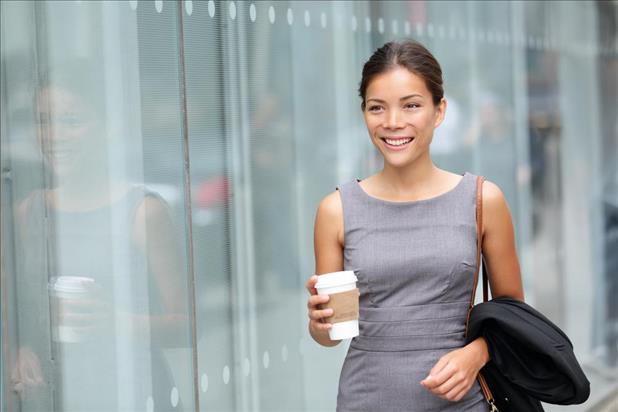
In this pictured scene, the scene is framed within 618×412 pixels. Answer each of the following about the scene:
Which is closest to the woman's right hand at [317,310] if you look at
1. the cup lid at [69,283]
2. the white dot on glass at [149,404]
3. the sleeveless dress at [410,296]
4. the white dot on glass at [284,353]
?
the sleeveless dress at [410,296]

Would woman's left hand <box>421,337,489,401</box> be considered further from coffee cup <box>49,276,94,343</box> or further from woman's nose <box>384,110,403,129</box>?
coffee cup <box>49,276,94,343</box>

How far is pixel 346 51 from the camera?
4.62m

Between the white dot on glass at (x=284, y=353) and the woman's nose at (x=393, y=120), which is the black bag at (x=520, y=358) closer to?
the woman's nose at (x=393, y=120)

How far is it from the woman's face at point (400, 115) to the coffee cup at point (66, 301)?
3.53 ft

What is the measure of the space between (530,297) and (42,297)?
155 inches

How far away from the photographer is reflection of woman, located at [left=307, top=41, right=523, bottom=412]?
106 inches

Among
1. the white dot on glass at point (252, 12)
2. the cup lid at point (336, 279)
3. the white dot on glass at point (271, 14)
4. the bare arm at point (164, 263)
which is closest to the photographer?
the cup lid at point (336, 279)

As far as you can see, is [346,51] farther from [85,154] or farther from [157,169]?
[85,154]

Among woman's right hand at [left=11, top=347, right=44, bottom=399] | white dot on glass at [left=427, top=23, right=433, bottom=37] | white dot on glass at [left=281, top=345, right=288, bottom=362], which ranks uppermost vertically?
white dot on glass at [left=427, top=23, right=433, bottom=37]

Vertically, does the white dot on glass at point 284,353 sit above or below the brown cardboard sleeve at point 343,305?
below

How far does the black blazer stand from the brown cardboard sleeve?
369 millimetres

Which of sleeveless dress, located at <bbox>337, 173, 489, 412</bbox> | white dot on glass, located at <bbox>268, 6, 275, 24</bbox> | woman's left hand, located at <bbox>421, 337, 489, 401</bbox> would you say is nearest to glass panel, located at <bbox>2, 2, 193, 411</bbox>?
white dot on glass, located at <bbox>268, 6, 275, 24</bbox>

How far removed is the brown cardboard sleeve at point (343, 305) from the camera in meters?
2.50

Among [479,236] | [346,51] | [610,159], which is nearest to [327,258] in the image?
[479,236]
